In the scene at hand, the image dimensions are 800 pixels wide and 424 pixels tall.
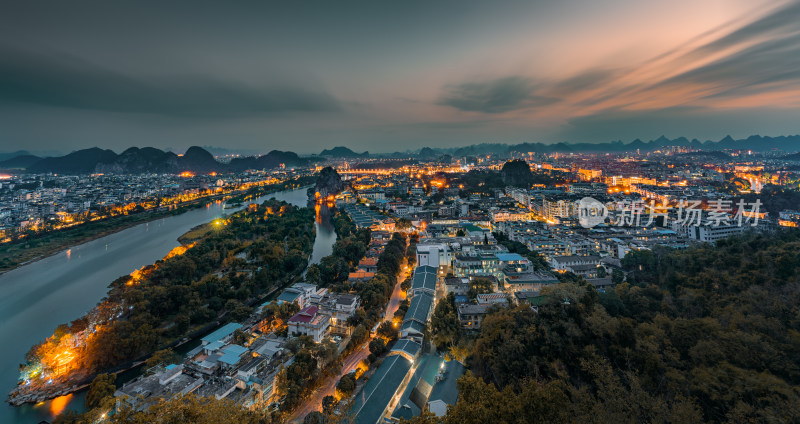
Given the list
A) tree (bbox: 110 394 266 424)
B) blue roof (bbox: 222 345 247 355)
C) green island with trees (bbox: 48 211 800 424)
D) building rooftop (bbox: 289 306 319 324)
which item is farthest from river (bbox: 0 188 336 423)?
green island with trees (bbox: 48 211 800 424)

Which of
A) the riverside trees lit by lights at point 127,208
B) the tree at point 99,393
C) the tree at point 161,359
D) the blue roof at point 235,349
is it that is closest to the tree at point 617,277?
the blue roof at point 235,349

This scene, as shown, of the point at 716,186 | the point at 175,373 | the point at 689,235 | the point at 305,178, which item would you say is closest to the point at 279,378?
the point at 175,373

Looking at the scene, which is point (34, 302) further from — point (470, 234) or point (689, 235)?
point (689, 235)

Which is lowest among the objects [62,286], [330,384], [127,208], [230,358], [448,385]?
[330,384]

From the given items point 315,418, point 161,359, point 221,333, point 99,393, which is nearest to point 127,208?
point 221,333

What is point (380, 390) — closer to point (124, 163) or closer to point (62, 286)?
point (62, 286)
